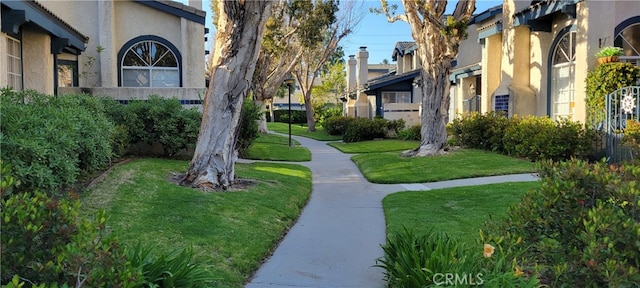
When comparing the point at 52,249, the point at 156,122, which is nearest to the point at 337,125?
the point at 156,122

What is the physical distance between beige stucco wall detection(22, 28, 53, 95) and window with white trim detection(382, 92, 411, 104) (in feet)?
71.1

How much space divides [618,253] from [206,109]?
7.76 metres

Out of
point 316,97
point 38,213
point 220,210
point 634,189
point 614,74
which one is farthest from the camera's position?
point 316,97

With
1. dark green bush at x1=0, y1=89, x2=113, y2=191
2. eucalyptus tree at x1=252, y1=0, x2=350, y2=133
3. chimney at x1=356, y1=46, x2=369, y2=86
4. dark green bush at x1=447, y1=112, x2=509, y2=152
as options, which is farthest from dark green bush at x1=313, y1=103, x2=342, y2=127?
dark green bush at x1=0, y1=89, x2=113, y2=191

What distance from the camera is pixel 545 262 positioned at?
12.6 feet

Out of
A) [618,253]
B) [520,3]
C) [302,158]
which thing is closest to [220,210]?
[618,253]

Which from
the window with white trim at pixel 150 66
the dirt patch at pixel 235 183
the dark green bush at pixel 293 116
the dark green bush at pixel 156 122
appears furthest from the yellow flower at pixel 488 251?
the dark green bush at pixel 293 116

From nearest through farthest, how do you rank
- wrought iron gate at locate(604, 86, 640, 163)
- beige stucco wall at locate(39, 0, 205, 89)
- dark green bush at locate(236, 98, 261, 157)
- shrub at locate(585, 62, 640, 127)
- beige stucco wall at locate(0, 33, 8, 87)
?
beige stucco wall at locate(0, 33, 8, 87) → wrought iron gate at locate(604, 86, 640, 163) → shrub at locate(585, 62, 640, 127) → dark green bush at locate(236, 98, 261, 157) → beige stucco wall at locate(39, 0, 205, 89)

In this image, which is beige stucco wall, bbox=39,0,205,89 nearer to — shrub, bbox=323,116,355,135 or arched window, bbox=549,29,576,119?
arched window, bbox=549,29,576,119

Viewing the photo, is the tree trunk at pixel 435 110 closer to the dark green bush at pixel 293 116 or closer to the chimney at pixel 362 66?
the chimney at pixel 362 66

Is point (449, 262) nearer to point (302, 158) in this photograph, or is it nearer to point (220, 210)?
point (220, 210)

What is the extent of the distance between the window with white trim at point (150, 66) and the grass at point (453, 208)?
32.5 feet

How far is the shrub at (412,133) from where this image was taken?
24273 mm

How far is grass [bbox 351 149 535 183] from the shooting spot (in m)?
12.3
